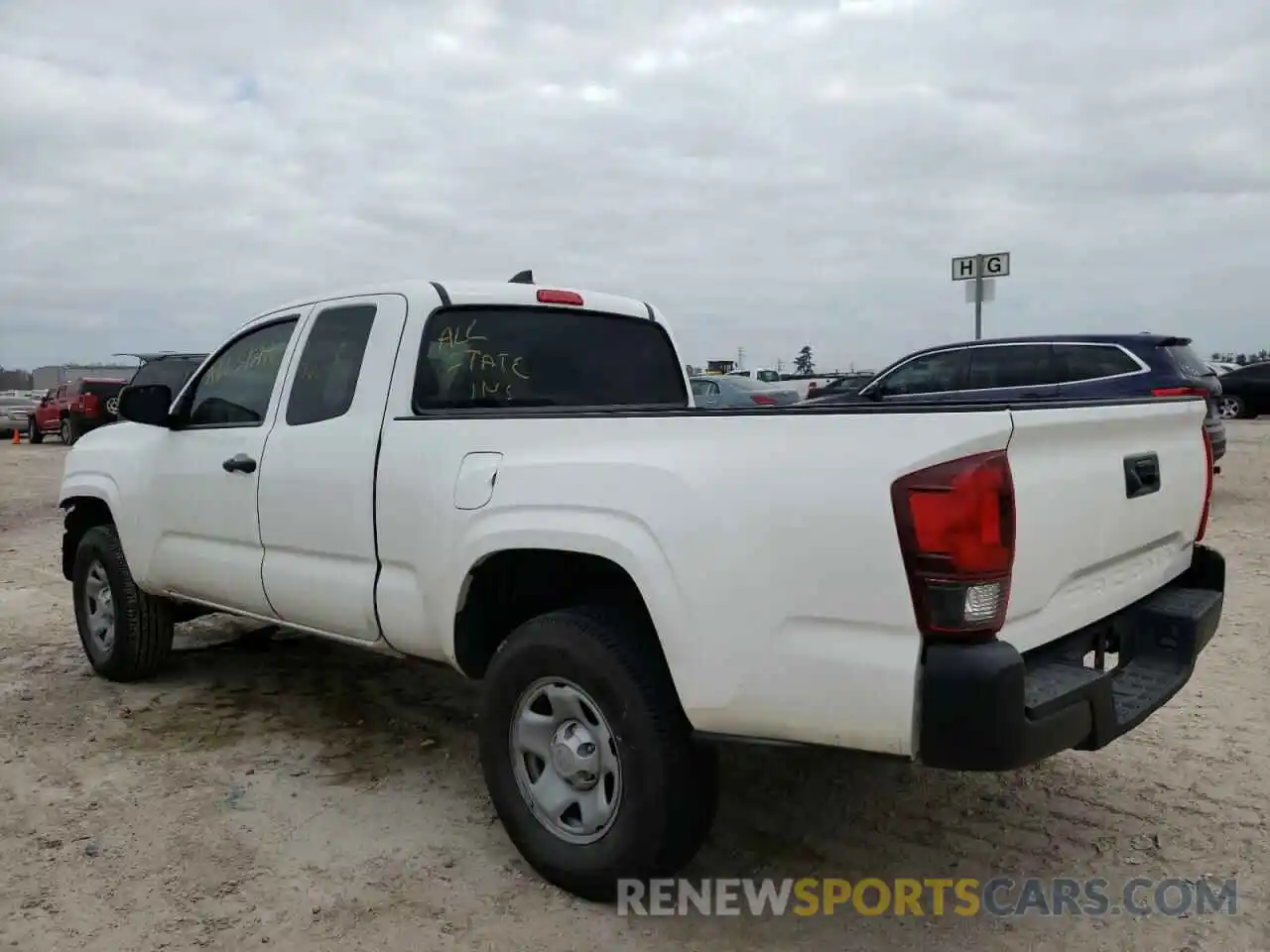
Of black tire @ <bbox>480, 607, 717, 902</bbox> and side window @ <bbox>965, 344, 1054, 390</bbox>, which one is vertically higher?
side window @ <bbox>965, 344, 1054, 390</bbox>

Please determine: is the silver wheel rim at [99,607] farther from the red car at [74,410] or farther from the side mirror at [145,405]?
the red car at [74,410]

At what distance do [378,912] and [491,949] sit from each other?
41cm

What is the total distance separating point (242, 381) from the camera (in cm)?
451

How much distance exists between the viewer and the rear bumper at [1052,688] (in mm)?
2232

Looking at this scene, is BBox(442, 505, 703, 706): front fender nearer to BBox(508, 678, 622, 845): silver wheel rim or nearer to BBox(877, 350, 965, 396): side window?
BBox(508, 678, 622, 845): silver wheel rim

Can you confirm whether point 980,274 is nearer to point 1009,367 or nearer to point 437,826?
point 1009,367

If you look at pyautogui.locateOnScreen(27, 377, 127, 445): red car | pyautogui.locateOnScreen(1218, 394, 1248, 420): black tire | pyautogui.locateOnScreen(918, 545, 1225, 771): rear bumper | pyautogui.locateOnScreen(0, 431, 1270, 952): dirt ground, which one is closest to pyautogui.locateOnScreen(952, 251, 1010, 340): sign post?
pyautogui.locateOnScreen(0, 431, 1270, 952): dirt ground

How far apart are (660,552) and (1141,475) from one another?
54.6 inches

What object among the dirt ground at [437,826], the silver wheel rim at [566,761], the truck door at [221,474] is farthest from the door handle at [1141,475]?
the truck door at [221,474]

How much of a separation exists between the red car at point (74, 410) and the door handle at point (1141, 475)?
833 inches

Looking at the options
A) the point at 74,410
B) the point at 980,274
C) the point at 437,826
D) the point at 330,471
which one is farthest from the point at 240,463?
the point at 74,410

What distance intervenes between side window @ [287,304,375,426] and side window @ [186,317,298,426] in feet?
0.73

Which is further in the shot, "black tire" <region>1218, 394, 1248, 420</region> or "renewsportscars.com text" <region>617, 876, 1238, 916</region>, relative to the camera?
"black tire" <region>1218, 394, 1248, 420</region>

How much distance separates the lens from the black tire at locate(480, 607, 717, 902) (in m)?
2.72
